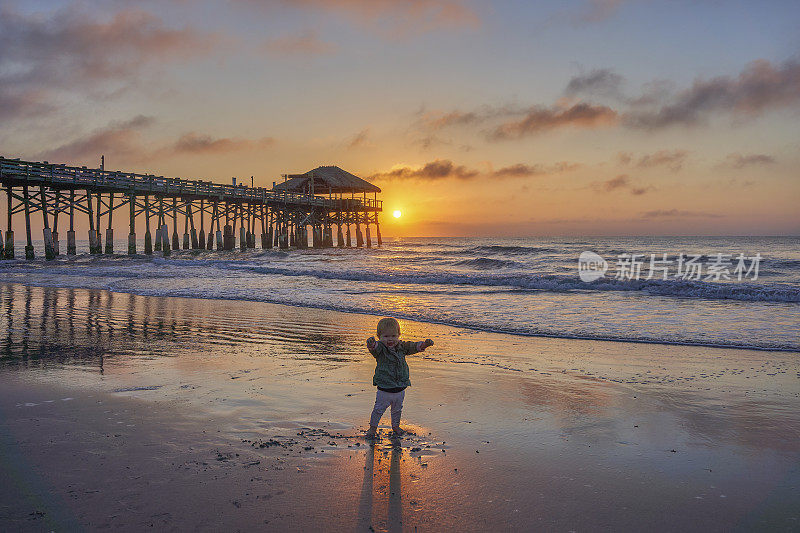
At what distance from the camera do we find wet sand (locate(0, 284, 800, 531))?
2.98 meters

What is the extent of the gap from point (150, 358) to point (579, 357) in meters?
5.87

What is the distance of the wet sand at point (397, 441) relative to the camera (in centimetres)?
298

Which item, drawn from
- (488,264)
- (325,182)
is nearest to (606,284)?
(488,264)

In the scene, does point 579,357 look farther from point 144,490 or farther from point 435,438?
point 144,490

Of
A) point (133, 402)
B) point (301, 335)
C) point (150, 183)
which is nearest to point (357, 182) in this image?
point (150, 183)

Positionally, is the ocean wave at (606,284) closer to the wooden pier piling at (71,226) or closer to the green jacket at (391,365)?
the wooden pier piling at (71,226)

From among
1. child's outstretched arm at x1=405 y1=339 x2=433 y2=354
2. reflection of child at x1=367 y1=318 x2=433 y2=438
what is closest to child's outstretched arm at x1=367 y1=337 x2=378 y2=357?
reflection of child at x1=367 y1=318 x2=433 y2=438

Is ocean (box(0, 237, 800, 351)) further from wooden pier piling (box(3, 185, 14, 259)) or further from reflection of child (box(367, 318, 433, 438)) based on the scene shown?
reflection of child (box(367, 318, 433, 438))

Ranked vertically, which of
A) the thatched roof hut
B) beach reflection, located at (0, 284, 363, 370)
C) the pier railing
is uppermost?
the thatched roof hut

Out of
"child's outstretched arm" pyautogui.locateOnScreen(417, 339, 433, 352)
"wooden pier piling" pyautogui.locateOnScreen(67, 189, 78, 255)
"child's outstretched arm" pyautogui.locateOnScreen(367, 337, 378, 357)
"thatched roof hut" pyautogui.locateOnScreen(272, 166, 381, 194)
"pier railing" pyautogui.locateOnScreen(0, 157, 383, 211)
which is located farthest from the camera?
"thatched roof hut" pyautogui.locateOnScreen(272, 166, 381, 194)

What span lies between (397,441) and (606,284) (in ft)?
59.1

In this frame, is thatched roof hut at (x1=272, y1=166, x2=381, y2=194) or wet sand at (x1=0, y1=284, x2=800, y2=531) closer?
wet sand at (x1=0, y1=284, x2=800, y2=531)

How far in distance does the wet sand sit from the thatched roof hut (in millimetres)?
48062

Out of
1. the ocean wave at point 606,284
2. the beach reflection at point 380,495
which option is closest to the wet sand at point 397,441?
the beach reflection at point 380,495
